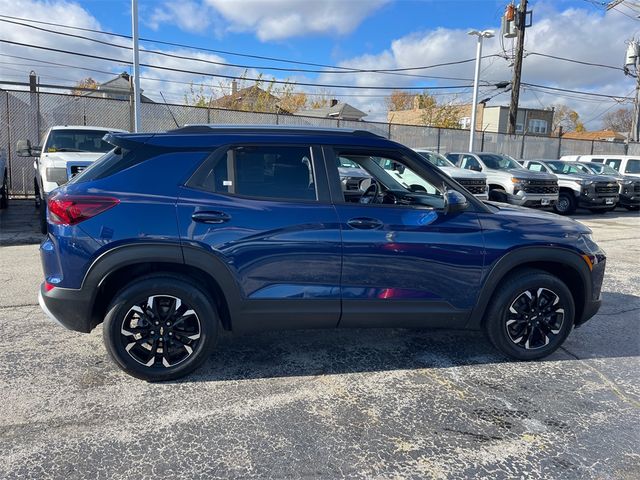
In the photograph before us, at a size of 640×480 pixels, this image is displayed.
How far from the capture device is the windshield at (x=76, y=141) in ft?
29.5

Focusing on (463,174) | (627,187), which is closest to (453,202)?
(463,174)

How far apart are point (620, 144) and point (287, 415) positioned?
109ft

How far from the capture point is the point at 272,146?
3.57 meters

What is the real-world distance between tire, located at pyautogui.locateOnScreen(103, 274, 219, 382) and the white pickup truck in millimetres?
5245

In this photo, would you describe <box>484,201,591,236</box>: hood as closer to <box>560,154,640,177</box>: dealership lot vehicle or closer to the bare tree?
<box>560,154,640,177</box>: dealership lot vehicle

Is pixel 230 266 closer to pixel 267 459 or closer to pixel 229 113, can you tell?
pixel 267 459

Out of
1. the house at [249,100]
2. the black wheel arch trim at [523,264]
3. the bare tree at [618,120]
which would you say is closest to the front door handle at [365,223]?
the black wheel arch trim at [523,264]

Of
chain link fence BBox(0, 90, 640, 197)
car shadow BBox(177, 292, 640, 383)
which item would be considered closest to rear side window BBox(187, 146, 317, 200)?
car shadow BBox(177, 292, 640, 383)

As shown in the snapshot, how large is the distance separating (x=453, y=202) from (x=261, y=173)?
1.44 metres

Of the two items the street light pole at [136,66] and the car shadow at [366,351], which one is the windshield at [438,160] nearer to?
the street light pole at [136,66]

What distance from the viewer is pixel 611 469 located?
2.69 meters

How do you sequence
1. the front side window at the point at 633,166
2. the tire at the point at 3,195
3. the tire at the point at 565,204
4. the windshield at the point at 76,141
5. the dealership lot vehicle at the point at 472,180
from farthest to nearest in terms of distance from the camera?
the front side window at the point at 633,166 < the tire at the point at 565,204 < the dealership lot vehicle at the point at 472,180 < the tire at the point at 3,195 < the windshield at the point at 76,141

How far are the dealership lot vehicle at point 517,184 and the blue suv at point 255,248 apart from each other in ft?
34.2

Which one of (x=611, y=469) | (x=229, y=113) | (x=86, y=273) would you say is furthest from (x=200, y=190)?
(x=229, y=113)
